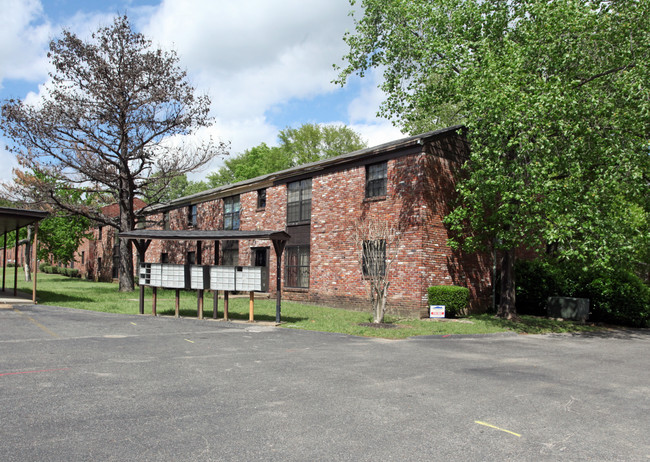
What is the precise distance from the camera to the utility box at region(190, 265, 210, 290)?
15023mm

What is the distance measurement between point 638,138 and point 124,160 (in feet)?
75.1

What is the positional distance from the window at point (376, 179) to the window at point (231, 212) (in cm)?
1032

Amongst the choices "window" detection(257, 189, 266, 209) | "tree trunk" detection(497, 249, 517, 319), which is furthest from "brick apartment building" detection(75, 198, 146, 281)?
"tree trunk" detection(497, 249, 517, 319)

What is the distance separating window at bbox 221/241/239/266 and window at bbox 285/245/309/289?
5082 mm

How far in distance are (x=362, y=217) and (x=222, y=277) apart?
6737mm

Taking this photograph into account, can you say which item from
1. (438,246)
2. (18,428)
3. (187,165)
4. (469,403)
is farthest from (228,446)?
(187,165)

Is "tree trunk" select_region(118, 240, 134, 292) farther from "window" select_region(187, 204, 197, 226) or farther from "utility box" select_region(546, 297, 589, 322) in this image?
"utility box" select_region(546, 297, 589, 322)

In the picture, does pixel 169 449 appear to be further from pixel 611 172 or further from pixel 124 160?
pixel 124 160

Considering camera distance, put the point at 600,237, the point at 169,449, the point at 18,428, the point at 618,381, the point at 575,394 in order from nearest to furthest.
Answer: the point at 169,449, the point at 18,428, the point at 575,394, the point at 618,381, the point at 600,237

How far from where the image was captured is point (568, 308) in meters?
17.5

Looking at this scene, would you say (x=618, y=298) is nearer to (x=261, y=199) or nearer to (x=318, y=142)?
(x=261, y=199)

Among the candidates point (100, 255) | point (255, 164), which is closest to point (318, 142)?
point (255, 164)

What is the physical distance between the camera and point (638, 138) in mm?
13664

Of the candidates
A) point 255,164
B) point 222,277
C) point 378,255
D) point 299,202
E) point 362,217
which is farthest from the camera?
point 255,164
